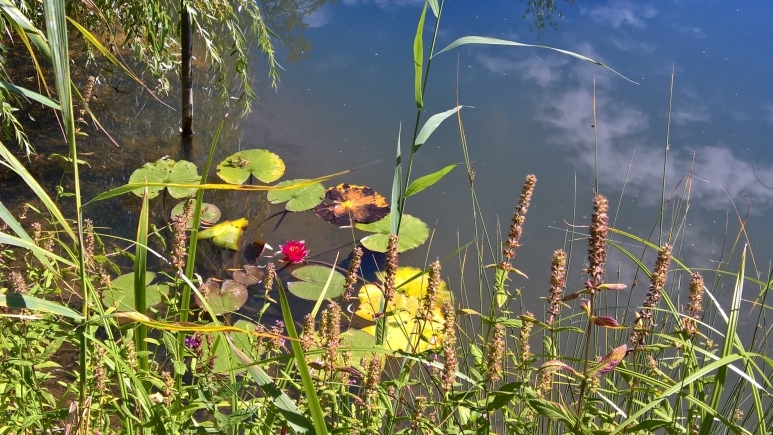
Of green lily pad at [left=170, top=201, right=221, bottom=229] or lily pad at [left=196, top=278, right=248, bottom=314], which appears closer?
lily pad at [left=196, top=278, right=248, bottom=314]

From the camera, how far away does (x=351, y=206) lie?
3.32m

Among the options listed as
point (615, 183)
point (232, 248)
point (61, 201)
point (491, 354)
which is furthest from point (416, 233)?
point (491, 354)

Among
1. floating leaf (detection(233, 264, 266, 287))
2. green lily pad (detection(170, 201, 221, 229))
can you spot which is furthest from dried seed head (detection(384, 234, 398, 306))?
green lily pad (detection(170, 201, 221, 229))

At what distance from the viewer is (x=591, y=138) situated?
374cm

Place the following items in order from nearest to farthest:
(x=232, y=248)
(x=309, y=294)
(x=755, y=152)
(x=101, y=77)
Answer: (x=309, y=294) < (x=232, y=248) < (x=755, y=152) < (x=101, y=77)

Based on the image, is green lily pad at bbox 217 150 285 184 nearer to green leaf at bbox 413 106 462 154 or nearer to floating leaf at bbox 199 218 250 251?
floating leaf at bbox 199 218 250 251

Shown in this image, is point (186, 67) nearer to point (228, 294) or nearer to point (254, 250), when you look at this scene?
point (254, 250)

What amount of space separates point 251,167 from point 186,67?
578 millimetres

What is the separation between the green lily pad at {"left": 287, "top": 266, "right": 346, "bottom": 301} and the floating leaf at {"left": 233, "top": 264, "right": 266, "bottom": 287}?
127mm

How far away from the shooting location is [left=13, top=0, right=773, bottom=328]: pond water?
10.6ft

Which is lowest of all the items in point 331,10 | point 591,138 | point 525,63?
point 591,138

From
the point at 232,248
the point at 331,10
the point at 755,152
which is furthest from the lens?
the point at 331,10

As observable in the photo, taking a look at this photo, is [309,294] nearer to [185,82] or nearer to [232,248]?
[232,248]

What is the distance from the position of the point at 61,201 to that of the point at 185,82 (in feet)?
2.68
